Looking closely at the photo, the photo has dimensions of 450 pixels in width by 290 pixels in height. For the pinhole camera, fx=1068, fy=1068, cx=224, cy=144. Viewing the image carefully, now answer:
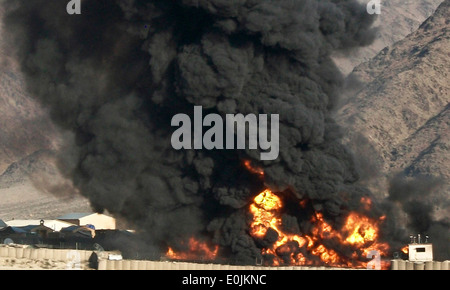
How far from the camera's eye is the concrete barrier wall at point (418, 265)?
83.8 m

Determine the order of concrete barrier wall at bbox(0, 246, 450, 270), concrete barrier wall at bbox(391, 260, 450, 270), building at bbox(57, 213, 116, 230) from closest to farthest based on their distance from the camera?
concrete barrier wall at bbox(0, 246, 450, 270), concrete barrier wall at bbox(391, 260, 450, 270), building at bbox(57, 213, 116, 230)

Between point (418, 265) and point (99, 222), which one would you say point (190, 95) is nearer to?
point (418, 265)

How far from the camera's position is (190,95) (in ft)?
284

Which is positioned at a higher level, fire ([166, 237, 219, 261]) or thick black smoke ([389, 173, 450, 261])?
thick black smoke ([389, 173, 450, 261])

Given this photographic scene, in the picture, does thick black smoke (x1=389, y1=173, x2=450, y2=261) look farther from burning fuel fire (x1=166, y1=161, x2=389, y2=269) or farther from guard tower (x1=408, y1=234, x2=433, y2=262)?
burning fuel fire (x1=166, y1=161, x2=389, y2=269)

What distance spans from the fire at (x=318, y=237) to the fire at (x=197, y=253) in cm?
421

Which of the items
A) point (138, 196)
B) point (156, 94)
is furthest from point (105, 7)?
point (138, 196)

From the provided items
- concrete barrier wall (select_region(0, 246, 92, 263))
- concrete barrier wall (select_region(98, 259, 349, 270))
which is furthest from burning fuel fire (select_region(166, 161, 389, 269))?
concrete barrier wall (select_region(0, 246, 92, 263))

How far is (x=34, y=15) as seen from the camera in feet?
327

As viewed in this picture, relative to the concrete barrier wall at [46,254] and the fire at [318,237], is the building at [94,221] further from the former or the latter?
the fire at [318,237]

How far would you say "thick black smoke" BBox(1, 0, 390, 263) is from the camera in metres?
85.6

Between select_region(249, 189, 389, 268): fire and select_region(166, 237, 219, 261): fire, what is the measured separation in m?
4.21

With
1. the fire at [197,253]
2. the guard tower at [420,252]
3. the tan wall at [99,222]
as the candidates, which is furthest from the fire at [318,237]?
the tan wall at [99,222]
